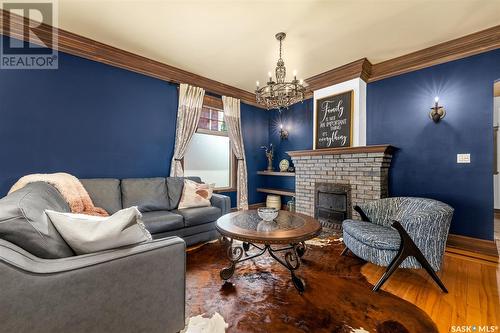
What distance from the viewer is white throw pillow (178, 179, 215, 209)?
10.2ft

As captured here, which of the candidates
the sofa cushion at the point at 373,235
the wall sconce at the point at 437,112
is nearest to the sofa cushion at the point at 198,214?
the sofa cushion at the point at 373,235

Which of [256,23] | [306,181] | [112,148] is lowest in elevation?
[306,181]

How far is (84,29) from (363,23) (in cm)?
334

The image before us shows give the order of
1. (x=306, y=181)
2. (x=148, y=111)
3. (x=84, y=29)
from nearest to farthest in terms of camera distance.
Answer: (x=84, y=29), (x=148, y=111), (x=306, y=181)

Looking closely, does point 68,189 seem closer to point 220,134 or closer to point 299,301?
point 299,301

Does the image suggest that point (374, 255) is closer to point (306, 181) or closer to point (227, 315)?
point (227, 315)

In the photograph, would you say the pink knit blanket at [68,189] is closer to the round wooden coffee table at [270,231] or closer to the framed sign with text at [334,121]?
the round wooden coffee table at [270,231]

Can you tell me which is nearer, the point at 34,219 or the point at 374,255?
the point at 34,219

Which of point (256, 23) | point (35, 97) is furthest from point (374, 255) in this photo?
point (35, 97)

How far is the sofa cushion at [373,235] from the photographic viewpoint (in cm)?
199

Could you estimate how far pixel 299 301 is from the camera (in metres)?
1.75

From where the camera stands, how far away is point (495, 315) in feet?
5.24

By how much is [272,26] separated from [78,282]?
9.37 ft

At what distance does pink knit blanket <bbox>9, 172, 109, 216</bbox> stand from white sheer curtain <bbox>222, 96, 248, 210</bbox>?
265 cm
